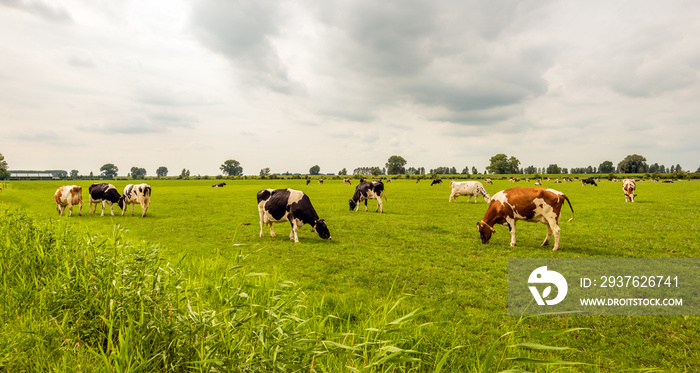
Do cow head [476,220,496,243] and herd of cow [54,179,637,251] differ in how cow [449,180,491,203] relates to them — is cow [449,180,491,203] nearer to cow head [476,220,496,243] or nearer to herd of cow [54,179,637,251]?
herd of cow [54,179,637,251]

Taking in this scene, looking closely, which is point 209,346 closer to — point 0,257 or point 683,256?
point 0,257

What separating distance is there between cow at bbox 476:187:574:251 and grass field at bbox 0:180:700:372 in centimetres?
78

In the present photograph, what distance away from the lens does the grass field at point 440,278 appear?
3.08 m

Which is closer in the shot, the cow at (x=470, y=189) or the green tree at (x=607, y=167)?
the cow at (x=470, y=189)

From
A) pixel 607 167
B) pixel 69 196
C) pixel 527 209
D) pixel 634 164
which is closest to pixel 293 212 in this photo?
pixel 527 209

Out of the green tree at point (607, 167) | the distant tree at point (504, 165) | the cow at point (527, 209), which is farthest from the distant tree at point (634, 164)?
the cow at point (527, 209)

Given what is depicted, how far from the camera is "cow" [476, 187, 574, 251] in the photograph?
10.1 metres

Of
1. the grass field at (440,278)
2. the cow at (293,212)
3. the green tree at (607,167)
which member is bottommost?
the grass field at (440,278)

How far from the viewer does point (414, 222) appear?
16594 millimetres

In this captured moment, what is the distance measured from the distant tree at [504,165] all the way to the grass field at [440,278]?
167m

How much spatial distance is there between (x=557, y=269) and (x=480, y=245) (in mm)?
2963

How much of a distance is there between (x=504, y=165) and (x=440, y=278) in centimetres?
18866

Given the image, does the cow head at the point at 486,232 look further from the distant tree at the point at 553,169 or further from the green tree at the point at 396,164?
the distant tree at the point at 553,169

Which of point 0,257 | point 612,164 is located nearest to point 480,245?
point 0,257
